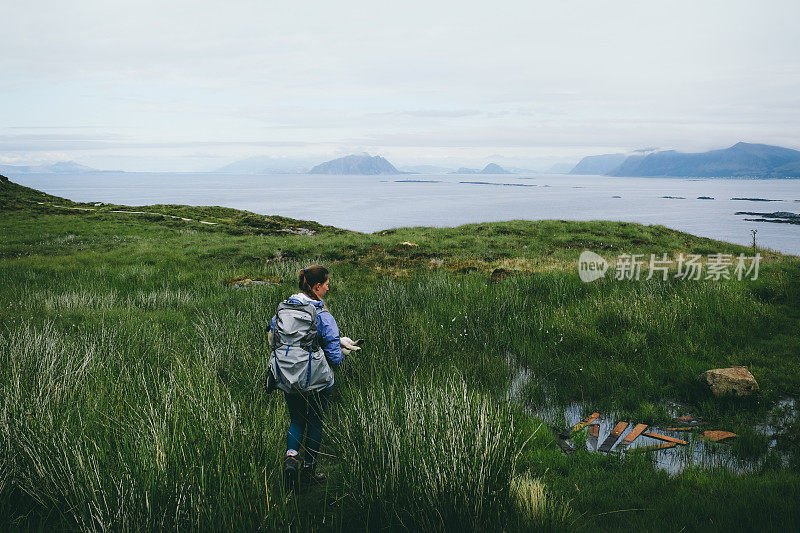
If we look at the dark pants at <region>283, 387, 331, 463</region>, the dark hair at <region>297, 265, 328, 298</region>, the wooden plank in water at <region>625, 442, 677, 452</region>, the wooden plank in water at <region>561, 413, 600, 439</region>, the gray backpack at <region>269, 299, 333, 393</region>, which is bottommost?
the wooden plank in water at <region>561, 413, 600, 439</region>

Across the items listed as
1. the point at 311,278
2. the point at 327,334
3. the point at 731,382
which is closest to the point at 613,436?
the point at 731,382

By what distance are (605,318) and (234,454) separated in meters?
8.43

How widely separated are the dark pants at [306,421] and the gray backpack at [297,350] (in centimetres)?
21

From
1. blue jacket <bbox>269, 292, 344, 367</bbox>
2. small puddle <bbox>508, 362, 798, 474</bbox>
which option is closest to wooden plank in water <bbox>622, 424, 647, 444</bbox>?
small puddle <bbox>508, 362, 798, 474</bbox>

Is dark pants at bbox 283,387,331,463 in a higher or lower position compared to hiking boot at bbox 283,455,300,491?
higher

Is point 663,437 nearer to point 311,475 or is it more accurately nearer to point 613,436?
point 613,436

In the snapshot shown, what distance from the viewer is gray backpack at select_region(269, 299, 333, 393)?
4.55 metres

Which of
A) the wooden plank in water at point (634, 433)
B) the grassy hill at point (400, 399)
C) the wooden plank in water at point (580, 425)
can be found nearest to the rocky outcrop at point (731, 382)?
the grassy hill at point (400, 399)

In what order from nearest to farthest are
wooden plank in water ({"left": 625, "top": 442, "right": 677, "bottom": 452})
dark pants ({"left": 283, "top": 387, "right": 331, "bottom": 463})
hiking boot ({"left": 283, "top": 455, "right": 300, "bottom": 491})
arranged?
hiking boot ({"left": 283, "top": 455, "right": 300, "bottom": 491}) → dark pants ({"left": 283, "top": 387, "right": 331, "bottom": 463}) → wooden plank in water ({"left": 625, "top": 442, "right": 677, "bottom": 452})

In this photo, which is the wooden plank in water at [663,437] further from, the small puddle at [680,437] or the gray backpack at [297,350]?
the gray backpack at [297,350]

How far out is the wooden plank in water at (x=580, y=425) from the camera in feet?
20.5

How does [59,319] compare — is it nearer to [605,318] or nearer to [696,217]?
[605,318]

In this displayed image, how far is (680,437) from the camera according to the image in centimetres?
600

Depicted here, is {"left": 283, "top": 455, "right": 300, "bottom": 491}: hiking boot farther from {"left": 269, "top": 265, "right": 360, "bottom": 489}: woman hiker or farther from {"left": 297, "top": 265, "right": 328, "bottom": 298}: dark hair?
{"left": 297, "top": 265, "right": 328, "bottom": 298}: dark hair
